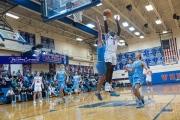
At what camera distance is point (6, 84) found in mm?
13648

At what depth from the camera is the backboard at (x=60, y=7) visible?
22.2ft

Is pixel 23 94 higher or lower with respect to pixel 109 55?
lower

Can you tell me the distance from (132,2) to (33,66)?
11.4m

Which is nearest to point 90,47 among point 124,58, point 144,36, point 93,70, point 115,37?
point 93,70

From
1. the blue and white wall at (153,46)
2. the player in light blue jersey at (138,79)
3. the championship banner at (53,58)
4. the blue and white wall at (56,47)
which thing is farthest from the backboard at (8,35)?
the blue and white wall at (153,46)

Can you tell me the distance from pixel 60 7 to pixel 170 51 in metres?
20.8

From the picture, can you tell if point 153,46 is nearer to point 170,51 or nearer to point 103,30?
point 170,51

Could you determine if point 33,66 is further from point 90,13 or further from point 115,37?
point 115,37

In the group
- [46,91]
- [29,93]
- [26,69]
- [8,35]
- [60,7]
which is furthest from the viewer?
[26,69]

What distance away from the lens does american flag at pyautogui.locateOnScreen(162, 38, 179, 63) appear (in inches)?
952

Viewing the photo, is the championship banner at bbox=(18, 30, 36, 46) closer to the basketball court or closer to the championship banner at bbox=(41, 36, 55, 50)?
the basketball court

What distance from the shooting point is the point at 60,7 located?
7.31 m

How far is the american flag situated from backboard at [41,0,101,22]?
2073 centimetres

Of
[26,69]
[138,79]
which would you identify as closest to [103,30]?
[26,69]
